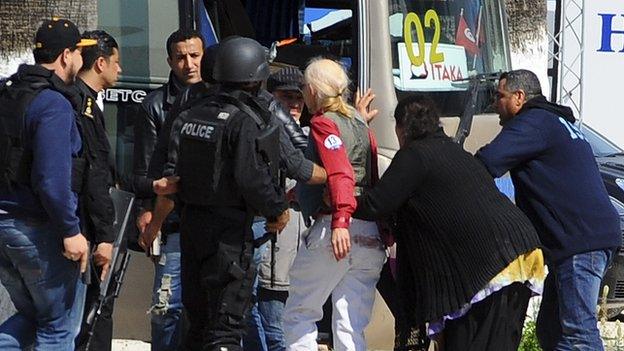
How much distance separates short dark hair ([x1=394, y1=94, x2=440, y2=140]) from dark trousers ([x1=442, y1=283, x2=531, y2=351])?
2.65ft

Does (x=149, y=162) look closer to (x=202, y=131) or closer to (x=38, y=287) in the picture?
(x=202, y=131)

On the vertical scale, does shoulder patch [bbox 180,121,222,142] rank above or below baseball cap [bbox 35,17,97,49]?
below

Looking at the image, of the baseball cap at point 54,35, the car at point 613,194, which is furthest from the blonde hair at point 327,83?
the car at point 613,194

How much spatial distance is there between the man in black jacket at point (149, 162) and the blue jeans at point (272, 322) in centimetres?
49

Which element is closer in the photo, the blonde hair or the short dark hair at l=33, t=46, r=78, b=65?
the short dark hair at l=33, t=46, r=78, b=65

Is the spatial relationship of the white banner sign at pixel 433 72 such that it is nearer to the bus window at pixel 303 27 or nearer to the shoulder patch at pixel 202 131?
the bus window at pixel 303 27

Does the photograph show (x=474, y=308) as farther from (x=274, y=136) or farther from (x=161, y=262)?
(x=161, y=262)

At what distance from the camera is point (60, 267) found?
18.2 feet

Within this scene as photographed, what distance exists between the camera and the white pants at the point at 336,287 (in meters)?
6.04

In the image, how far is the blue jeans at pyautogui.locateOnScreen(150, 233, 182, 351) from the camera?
6449mm

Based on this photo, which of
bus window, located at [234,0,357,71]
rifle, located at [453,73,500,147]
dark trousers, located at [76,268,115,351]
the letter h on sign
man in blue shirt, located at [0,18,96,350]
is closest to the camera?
man in blue shirt, located at [0,18,96,350]

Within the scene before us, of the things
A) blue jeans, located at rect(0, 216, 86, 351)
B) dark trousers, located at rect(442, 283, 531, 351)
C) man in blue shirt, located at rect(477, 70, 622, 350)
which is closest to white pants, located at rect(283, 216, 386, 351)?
dark trousers, located at rect(442, 283, 531, 351)

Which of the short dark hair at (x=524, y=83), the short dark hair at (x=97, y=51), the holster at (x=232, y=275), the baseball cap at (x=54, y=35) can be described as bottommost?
the holster at (x=232, y=275)

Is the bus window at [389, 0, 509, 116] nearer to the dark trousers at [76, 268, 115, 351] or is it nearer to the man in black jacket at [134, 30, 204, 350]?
the man in black jacket at [134, 30, 204, 350]
